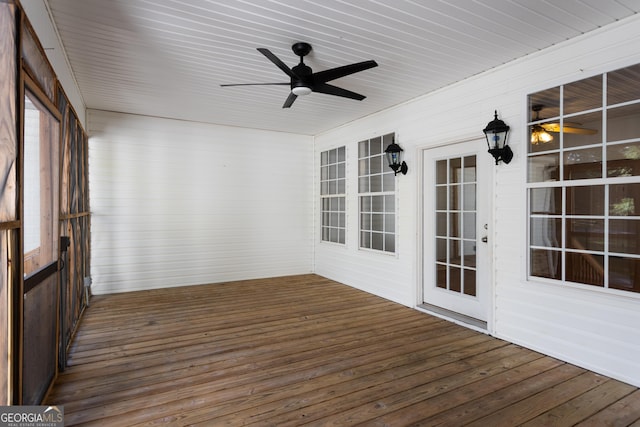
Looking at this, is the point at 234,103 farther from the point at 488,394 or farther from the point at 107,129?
the point at 488,394

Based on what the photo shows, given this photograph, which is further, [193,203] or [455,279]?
[193,203]

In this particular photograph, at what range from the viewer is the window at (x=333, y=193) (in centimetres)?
616

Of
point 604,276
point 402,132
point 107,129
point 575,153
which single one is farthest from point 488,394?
point 107,129

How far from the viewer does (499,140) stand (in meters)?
3.38

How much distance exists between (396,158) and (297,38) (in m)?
2.25

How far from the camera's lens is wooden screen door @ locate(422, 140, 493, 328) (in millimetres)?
3791

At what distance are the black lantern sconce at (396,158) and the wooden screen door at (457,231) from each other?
1.00 ft

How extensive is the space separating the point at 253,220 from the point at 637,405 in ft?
17.8

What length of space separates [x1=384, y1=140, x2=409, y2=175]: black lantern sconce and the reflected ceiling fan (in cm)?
166

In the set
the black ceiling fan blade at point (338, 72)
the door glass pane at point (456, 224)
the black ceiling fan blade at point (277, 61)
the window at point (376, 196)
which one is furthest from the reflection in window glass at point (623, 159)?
the black ceiling fan blade at point (277, 61)

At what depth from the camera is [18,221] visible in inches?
67.9

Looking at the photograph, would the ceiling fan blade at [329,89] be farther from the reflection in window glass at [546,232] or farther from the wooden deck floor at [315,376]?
the wooden deck floor at [315,376]

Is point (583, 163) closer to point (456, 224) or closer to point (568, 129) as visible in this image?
point (568, 129)

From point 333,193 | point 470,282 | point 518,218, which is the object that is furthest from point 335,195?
point 518,218
